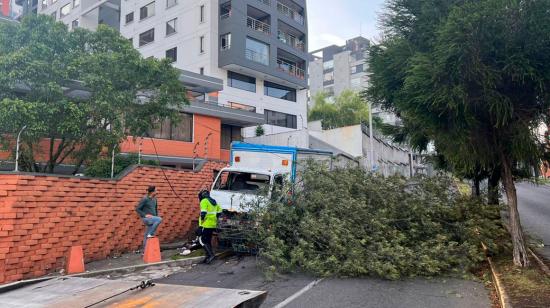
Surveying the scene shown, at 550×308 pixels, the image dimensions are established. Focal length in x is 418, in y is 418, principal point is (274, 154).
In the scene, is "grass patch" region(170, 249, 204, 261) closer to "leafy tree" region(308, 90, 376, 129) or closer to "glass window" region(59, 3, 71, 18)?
"glass window" region(59, 3, 71, 18)

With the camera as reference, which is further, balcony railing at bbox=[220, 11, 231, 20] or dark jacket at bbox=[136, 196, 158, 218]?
balcony railing at bbox=[220, 11, 231, 20]

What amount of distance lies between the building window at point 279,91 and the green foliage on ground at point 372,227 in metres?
24.6

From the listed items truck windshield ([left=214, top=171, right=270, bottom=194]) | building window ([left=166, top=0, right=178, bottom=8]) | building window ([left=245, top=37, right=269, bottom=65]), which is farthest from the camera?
building window ([left=166, top=0, right=178, bottom=8])

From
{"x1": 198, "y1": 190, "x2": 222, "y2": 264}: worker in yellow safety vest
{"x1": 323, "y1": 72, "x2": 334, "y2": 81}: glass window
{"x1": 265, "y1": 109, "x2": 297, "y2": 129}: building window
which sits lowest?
{"x1": 198, "y1": 190, "x2": 222, "y2": 264}: worker in yellow safety vest

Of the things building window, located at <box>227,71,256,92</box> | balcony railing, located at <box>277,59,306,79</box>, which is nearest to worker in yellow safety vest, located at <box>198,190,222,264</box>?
building window, located at <box>227,71,256,92</box>

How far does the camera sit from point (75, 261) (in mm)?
8273

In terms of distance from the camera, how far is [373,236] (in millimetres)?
8500

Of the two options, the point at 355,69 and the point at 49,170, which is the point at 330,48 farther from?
the point at 49,170

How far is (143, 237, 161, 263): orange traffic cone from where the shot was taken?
9125 millimetres

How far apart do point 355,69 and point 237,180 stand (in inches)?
2811

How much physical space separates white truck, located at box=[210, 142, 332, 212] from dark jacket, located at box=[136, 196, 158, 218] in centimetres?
160

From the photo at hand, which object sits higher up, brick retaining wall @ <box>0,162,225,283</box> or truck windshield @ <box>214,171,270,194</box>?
truck windshield @ <box>214,171,270,194</box>

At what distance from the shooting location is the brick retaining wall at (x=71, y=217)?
7.69 m

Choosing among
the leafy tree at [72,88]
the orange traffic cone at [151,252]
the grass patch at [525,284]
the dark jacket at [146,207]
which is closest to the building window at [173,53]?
the leafy tree at [72,88]
